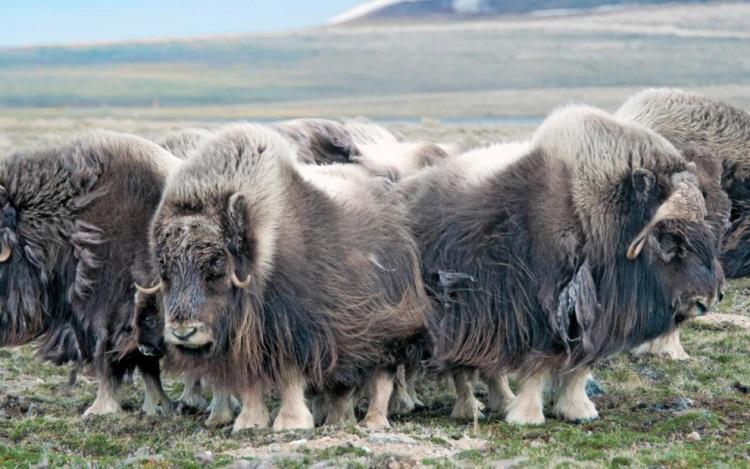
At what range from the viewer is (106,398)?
6.61 meters

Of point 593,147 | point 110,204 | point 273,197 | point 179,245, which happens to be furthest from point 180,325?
point 593,147

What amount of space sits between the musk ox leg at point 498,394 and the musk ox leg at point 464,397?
21 cm

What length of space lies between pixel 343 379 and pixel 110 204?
1476 millimetres

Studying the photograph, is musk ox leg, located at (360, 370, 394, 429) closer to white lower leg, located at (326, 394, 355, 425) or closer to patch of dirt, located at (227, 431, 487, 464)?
white lower leg, located at (326, 394, 355, 425)

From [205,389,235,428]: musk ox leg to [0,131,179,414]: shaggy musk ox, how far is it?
1.59ft

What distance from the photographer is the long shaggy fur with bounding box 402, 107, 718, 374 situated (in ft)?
20.4

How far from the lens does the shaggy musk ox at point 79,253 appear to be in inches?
253

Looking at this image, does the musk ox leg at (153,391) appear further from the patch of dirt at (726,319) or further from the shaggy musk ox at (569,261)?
the patch of dirt at (726,319)

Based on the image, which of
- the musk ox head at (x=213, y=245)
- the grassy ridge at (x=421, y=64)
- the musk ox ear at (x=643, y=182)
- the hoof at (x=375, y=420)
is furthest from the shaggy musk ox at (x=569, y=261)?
the grassy ridge at (x=421, y=64)

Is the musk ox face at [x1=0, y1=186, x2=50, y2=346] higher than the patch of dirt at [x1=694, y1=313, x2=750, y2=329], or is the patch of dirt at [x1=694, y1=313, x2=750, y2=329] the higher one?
the musk ox face at [x1=0, y1=186, x2=50, y2=346]

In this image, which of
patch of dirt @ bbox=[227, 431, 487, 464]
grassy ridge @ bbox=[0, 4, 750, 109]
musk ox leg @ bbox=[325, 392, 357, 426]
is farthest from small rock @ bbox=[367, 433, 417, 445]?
grassy ridge @ bbox=[0, 4, 750, 109]

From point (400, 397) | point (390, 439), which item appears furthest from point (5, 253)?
point (390, 439)

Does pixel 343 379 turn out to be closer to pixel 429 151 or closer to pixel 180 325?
pixel 180 325

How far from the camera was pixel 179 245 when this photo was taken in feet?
18.6
